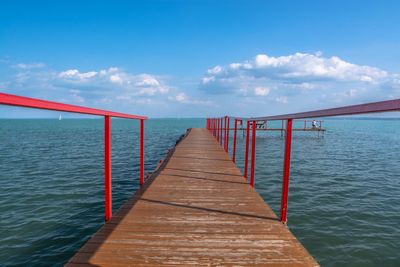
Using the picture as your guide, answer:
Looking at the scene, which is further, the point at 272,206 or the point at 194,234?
the point at 272,206

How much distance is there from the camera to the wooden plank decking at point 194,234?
2484 mm

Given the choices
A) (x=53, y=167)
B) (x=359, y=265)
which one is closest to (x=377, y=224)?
(x=359, y=265)

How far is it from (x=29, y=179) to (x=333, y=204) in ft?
38.8

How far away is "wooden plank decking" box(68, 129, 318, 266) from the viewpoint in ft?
Result: 8.15

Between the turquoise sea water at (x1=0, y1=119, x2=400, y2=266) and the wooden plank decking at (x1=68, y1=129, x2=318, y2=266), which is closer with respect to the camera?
the wooden plank decking at (x1=68, y1=129, x2=318, y2=266)

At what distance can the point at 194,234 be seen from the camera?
3006 mm

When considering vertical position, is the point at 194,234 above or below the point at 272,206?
above

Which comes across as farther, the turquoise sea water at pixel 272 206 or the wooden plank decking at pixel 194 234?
the turquoise sea water at pixel 272 206

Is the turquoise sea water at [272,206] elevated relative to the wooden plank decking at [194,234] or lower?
lower

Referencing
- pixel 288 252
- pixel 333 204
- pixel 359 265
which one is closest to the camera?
pixel 288 252

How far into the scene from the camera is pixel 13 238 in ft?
18.0

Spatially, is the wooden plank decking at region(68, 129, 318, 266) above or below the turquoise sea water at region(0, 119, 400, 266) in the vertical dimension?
above

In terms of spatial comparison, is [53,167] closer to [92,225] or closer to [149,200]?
[92,225]

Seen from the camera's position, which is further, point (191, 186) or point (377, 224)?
point (377, 224)
